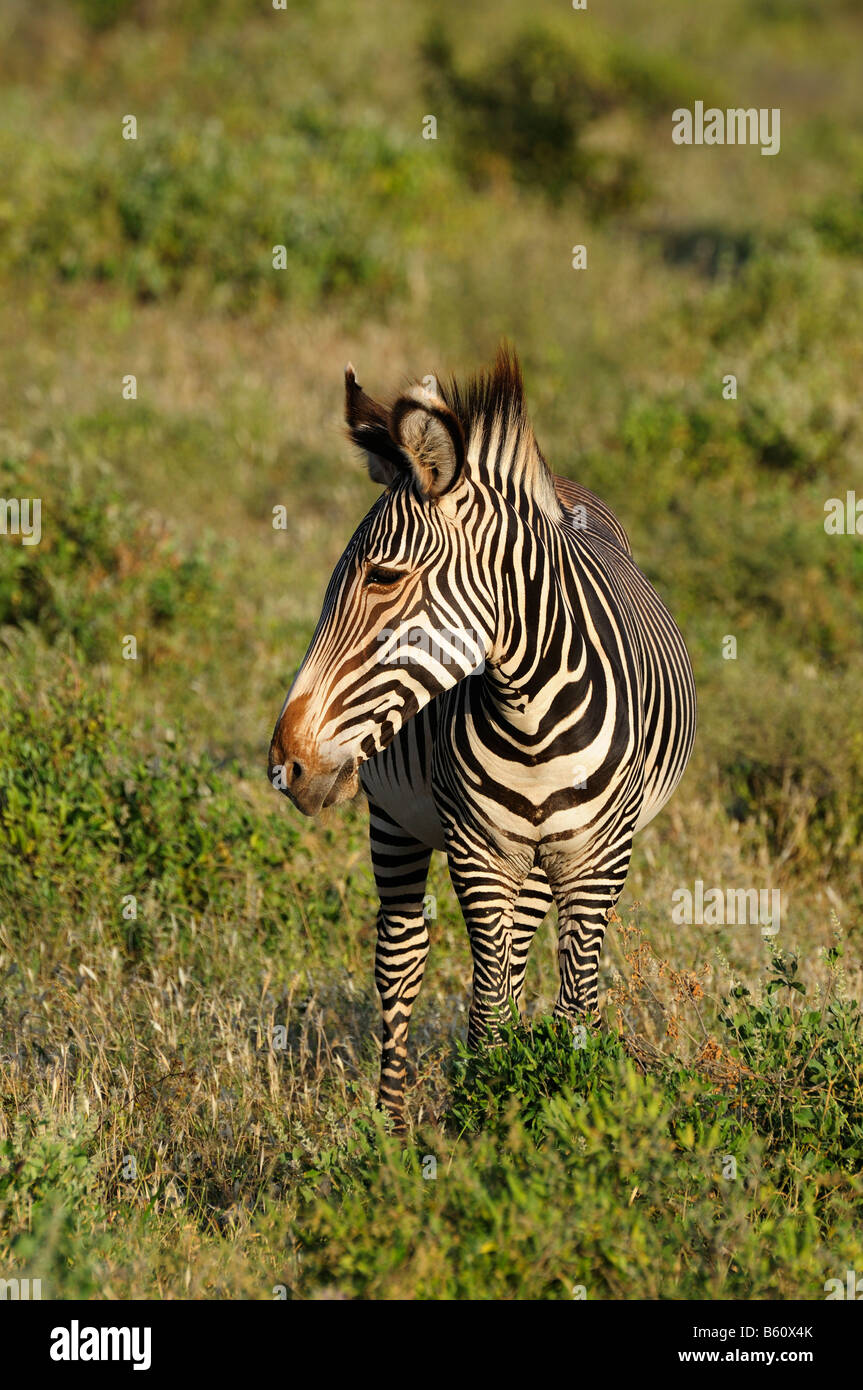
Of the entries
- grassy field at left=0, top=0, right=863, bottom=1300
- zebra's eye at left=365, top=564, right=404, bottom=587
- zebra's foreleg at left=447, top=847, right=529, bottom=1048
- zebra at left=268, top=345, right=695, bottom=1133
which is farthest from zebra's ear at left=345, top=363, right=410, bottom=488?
zebra's foreleg at left=447, top=847, right=529, bottom=1048

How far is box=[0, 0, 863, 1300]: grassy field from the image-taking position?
3377mm

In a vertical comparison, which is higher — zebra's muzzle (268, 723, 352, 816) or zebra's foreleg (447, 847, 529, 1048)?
zebra's muzzle (268, 723, 352, 816)

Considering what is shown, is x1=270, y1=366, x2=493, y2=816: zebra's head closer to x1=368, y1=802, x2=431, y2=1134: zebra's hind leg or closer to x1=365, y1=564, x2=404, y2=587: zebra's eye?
x1=365, y1=564, x2=404, y2=587: zebra's eye

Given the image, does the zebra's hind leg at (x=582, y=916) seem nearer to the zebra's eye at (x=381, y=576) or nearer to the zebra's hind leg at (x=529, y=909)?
the zebra's hind leg at (x=529, y=909)

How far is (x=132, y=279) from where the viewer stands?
43.6 ft

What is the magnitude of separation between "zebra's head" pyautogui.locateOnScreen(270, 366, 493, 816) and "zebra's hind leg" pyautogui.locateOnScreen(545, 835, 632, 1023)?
0.78 m

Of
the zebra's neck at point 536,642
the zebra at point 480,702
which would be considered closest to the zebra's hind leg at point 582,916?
the zebra at point 480,702

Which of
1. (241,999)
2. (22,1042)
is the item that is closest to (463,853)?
(241,999)

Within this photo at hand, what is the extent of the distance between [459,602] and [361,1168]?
1.48 meters

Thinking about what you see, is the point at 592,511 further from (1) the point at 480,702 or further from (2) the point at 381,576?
(2) the point at 381,576

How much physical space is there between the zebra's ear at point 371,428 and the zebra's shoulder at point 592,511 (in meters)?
1.31

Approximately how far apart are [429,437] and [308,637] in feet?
15.9

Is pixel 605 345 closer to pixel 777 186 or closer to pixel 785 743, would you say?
pixel 785 743

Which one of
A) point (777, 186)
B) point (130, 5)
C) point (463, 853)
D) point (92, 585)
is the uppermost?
point (130, 5)
